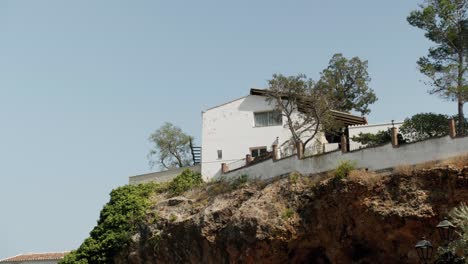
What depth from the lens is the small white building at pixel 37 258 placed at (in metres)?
52.8

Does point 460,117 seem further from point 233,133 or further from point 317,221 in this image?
point 233,133

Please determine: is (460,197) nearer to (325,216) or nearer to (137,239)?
(325,216)

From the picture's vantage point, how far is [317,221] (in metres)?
29.2

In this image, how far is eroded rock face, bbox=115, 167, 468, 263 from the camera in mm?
26297

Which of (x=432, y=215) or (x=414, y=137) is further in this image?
(x=414, y=137)

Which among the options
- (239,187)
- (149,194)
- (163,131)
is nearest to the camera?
(239,187)

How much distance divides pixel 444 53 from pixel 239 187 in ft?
43.4

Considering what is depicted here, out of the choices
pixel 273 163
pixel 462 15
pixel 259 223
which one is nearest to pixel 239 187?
pixel 273 163

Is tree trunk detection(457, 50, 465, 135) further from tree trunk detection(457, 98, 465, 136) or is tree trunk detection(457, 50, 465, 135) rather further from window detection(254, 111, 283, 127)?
window detection(254, 111, 283, 127)

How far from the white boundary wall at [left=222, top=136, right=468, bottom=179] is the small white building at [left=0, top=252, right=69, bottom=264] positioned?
2422 cm

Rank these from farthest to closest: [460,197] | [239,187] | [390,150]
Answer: [239,187] < [390,150] < [460,197]

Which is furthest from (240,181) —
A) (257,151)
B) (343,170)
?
(343,170)

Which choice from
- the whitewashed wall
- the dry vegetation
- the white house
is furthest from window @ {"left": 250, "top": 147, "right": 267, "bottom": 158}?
the dry vegetation

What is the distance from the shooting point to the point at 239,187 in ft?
112
